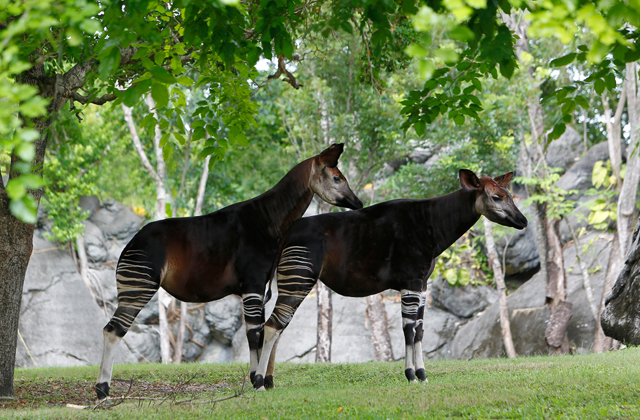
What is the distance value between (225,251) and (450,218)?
93.3 inches

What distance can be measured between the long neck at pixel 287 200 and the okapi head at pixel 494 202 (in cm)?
166

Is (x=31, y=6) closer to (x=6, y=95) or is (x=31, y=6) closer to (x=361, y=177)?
(x=6, y=95)

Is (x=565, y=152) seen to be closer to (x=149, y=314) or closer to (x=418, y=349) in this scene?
(x=149, y=314)

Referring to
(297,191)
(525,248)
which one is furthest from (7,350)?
(525,248)

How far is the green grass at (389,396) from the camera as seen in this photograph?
12.9ft

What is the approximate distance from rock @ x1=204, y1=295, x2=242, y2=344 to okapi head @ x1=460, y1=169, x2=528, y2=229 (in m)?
14.3

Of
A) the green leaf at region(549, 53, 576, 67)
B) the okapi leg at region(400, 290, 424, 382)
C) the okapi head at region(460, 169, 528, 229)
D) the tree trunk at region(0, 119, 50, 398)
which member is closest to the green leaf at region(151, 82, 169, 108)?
the green leaf at region(549, 53, 576, 67)

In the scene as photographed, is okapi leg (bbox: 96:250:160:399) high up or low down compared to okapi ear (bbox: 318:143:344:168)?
down

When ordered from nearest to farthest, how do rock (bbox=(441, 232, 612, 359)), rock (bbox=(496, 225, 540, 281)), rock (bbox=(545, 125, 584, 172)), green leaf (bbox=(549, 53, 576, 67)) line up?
1. green leaf (bbox=(549, 53, 576, 67))
2. rock (bbox=(441, 232, 612, 359))
3. rock (bbox=(496, 225, 540, 281))
4. rock (bbox=(545, 125, 584, 172))

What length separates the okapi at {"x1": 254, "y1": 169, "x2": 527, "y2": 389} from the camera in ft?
18.1

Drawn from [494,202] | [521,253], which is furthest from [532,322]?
[494,202]

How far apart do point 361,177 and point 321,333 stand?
4.19 meters

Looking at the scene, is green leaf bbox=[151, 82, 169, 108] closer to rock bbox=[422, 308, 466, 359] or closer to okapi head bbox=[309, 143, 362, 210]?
okapi head bbox=[309, 143, 362, 210]

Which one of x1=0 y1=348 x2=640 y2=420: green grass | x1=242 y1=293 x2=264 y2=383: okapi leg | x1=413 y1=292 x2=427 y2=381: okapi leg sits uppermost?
x1=242 y1=293 x2=264 y2=383: okapi leg
